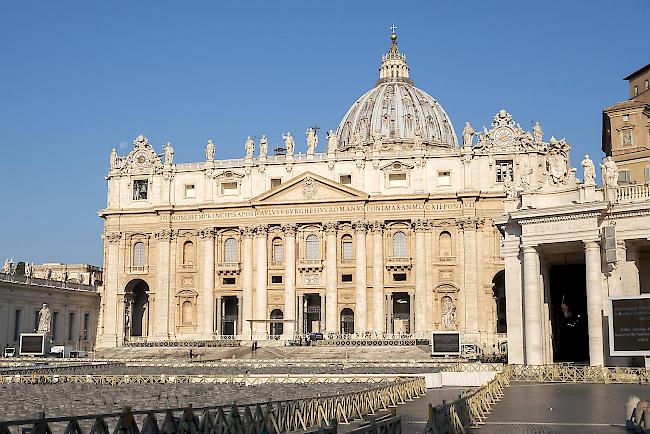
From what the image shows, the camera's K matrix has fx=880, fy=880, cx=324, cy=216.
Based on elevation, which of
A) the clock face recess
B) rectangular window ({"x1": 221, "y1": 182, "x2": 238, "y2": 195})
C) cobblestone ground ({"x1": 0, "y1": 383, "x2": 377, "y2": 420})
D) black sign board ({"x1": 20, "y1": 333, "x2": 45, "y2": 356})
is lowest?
cobblestone ground ({"x1": 0, "y1": 383, "x2": 377, "y2": 420})

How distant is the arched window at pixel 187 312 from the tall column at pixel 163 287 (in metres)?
1.47

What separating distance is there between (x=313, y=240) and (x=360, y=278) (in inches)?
243

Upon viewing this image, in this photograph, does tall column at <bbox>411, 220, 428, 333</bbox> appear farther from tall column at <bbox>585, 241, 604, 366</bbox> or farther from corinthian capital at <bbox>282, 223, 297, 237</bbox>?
tall column at <bbox>585, 241, 604, 366</bbox>

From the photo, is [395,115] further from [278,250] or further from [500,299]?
[500,299]

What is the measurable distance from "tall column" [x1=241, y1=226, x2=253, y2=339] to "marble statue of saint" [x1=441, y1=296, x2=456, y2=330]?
18.5m

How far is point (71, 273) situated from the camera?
116938 millimetres

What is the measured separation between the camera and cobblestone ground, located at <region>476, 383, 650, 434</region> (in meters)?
20.3

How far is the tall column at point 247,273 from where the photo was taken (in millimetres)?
84312

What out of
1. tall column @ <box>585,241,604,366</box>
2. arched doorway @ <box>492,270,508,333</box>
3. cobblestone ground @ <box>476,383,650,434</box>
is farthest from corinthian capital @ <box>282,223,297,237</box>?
cobblestone ground @ <box>476,383,650,434</box>

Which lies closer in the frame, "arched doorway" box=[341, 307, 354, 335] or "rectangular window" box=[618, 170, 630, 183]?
"rectangular window" box=[618, 170, 630, 183]

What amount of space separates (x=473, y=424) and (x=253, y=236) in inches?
2575

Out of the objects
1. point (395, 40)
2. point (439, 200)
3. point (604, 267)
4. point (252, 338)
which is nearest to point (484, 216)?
point (439, 200)

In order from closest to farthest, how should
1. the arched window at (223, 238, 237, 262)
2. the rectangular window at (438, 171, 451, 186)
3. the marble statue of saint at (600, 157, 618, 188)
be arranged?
1. the marble statue of saint at (600, 157, 618, 188)
2. the rectangular window at (438, 171, 451, 186)
3. the arched window at (223, 238, 237, 262)

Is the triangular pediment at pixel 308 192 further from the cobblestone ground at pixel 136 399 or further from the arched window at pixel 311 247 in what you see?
the cobblestone ground at pixel 136 399
